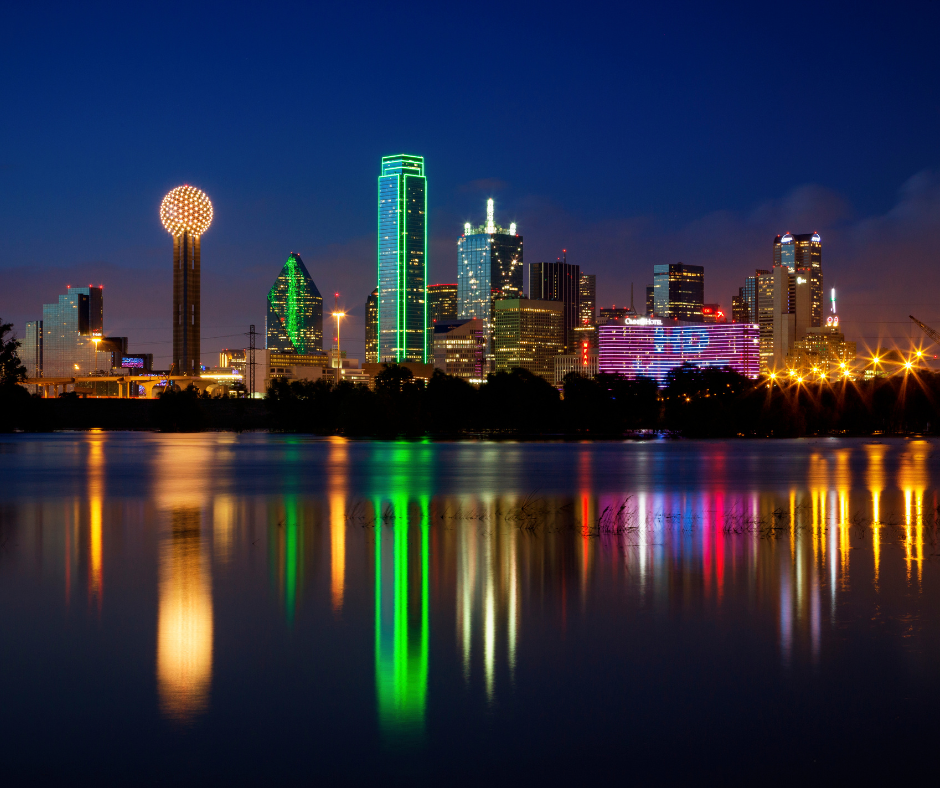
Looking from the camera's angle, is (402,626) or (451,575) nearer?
(402,626)

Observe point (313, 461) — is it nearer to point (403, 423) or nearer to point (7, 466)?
point (7, 466)

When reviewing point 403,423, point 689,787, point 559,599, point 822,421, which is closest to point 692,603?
point 559,599

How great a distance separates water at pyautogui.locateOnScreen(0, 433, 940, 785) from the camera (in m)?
11.1

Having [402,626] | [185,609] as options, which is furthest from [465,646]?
[185,609]

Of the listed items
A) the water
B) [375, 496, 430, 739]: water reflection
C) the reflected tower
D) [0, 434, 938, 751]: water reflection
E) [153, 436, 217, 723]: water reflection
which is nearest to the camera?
the water

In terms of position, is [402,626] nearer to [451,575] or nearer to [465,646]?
[465,646]

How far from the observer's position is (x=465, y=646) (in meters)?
15.6

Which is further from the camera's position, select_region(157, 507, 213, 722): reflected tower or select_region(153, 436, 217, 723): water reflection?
select_region(153, 436, 217, 723): water reflection

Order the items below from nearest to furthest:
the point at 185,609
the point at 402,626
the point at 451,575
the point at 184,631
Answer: the point at 184,631 → the point at 402,626 → the point at 185,609 → the point at 451,575

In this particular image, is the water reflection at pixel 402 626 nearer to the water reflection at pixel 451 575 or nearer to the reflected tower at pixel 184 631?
the water reflection at pixel 451 575

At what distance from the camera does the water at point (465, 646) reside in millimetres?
11094

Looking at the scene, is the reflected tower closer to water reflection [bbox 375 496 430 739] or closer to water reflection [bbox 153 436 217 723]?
water reflection [bbox 153 436 217 723]

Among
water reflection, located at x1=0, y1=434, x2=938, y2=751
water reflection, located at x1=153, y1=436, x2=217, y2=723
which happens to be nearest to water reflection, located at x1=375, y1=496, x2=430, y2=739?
water reflection, located at x1=0, y1=434, x2=938, y2=751

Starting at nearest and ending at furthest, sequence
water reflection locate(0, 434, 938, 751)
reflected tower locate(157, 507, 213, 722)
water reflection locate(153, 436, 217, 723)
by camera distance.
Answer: reflected tower locate(157, 507, 213, 722) → water reflection locate(153, 436, 217, 723) → water reflection locate(0, 434, 938, 751)
